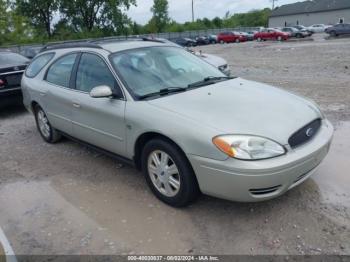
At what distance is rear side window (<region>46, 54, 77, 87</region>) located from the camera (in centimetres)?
475

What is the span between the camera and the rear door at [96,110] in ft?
12.7

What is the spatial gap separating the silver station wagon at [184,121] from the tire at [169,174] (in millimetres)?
10

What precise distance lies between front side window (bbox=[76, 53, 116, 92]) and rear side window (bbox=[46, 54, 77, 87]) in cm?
27

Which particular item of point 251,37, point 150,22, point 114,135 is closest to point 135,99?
point 114,135

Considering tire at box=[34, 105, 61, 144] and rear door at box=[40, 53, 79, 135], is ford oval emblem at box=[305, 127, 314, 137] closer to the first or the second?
rear door at box=[40, 53, 79, 135]

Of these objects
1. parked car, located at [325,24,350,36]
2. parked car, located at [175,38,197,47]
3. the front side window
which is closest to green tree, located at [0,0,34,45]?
parked car, located at [175,38,197,47]

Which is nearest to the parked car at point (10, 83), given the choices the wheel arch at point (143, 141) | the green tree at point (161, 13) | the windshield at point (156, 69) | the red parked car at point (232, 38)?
the windshield at point (156, 69)

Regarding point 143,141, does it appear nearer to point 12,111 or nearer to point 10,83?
point 10,83

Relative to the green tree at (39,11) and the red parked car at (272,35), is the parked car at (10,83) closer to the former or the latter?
the red parked car at (272,35)

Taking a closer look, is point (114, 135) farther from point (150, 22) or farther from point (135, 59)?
point (150, 22)

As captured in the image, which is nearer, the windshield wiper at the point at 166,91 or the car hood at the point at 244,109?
the car hood at the point at 244,109

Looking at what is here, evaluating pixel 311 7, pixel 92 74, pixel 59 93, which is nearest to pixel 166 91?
pixel 92 74

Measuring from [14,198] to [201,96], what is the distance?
2446mm

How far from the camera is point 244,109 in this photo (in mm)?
3334
